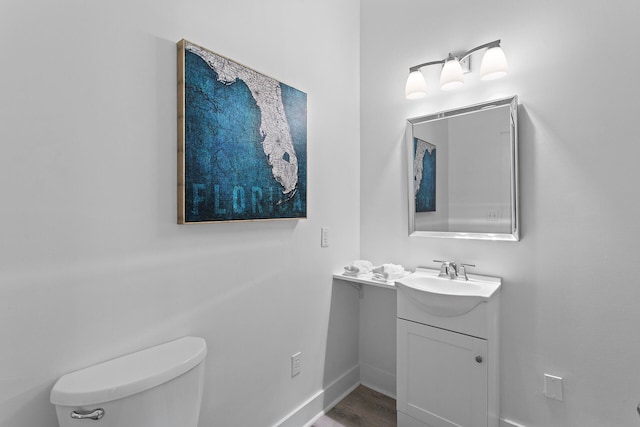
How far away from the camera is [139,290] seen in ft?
3.66

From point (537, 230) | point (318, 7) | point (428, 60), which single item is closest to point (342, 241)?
point (537, 230)

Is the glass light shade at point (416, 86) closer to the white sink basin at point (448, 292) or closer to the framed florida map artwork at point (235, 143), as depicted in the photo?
the framed florida map artwork at point (235, 143)

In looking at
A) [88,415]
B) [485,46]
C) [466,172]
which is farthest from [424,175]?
[88,415]

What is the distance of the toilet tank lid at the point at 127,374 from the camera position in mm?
846

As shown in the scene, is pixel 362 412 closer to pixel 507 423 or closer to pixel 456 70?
pixel 507 423

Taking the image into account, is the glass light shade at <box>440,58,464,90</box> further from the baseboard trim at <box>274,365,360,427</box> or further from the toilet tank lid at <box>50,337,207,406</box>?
the baseboard trim at <box>274,365,360,427</box>

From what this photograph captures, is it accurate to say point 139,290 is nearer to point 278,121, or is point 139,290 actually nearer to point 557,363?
point 278,121

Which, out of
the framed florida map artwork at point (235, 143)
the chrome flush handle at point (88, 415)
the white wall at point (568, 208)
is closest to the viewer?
the chrome flush handle at point (88, 415)

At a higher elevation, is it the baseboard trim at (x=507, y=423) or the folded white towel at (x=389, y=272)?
the folded white towel at (x=389, y=272)

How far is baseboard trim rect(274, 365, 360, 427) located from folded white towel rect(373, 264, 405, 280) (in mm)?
778

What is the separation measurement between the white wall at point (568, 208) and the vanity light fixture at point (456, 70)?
101 mm

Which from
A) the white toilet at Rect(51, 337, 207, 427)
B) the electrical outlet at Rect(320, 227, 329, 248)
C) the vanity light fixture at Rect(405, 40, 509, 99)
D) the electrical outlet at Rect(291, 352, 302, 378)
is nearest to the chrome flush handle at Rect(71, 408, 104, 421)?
the white toilet at Rect(51, 337, 207, 427)

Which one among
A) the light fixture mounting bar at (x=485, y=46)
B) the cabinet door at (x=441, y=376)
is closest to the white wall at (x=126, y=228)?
the cabinet door at (x=441, y=376)

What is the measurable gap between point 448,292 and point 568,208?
69 cm
